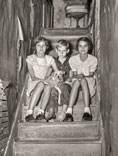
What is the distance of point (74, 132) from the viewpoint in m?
2.84

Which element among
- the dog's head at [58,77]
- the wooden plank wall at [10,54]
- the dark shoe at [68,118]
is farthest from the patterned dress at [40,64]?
the dark shoe at [68,118]

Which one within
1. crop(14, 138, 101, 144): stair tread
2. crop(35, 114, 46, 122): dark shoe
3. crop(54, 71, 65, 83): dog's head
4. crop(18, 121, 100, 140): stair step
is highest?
crop(54, 71, 65, 83): dog's head

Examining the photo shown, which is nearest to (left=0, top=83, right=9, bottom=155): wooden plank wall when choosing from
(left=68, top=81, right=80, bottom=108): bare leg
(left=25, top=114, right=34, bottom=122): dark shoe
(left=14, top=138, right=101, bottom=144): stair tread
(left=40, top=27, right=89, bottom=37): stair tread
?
(left=14, top=138, right=101, bottom=144): stair tread

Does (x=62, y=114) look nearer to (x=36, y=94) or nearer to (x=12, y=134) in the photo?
(x=36, y=94)

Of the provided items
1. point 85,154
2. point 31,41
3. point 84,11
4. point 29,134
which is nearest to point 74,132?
point 85,154

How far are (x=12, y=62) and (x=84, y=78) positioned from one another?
0.89 metres

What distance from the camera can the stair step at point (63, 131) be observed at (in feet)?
9.32

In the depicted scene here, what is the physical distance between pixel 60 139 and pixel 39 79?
0.92 m

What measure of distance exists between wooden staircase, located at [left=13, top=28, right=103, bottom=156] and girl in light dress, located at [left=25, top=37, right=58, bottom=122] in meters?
0.21

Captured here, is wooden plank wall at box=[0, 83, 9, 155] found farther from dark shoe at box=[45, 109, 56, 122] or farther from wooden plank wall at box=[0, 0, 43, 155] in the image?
dark shoe at box=[45, 109, 56, 122]

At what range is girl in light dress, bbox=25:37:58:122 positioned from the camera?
3160mm

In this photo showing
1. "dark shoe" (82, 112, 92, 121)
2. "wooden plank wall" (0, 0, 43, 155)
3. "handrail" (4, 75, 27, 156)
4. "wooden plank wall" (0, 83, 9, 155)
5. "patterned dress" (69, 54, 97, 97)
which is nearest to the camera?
"wooden plank wall" (0, 83, 9, 155)

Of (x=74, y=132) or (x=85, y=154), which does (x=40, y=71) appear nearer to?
(x=74, y=132)

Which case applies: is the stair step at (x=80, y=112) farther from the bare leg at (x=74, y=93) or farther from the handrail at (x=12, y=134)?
the handrail at (x=12, y=134)
